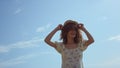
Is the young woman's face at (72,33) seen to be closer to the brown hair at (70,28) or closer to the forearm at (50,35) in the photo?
the brown hair at (70,28)

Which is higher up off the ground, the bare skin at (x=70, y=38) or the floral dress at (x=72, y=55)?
the bare skin at (x=70, y=38)

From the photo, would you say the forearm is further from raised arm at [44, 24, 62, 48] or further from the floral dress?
the floral dress

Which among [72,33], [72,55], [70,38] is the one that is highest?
[72,33]

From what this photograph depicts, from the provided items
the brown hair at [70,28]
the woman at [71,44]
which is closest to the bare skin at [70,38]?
the woman at [71,44]

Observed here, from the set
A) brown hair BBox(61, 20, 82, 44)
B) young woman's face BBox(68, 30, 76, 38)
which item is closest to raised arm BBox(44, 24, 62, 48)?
brown hair BBox(61, 20, 82, 44)

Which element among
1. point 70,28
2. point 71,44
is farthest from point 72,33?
point 71,44

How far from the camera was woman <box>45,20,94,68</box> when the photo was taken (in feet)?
25.7

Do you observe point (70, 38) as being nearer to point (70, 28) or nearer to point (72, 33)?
point (72, 33)

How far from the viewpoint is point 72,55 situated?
25.8 ft

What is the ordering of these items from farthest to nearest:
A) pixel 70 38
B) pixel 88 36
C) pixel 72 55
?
pixel 88 36 → pixel 70 38 → pixel 72 55

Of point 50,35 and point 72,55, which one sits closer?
point 72,55

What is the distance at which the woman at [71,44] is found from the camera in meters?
7.83

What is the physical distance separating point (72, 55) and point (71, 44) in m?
0.38

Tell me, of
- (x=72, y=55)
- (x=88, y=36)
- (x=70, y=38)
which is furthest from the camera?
(x=88, y=36)
